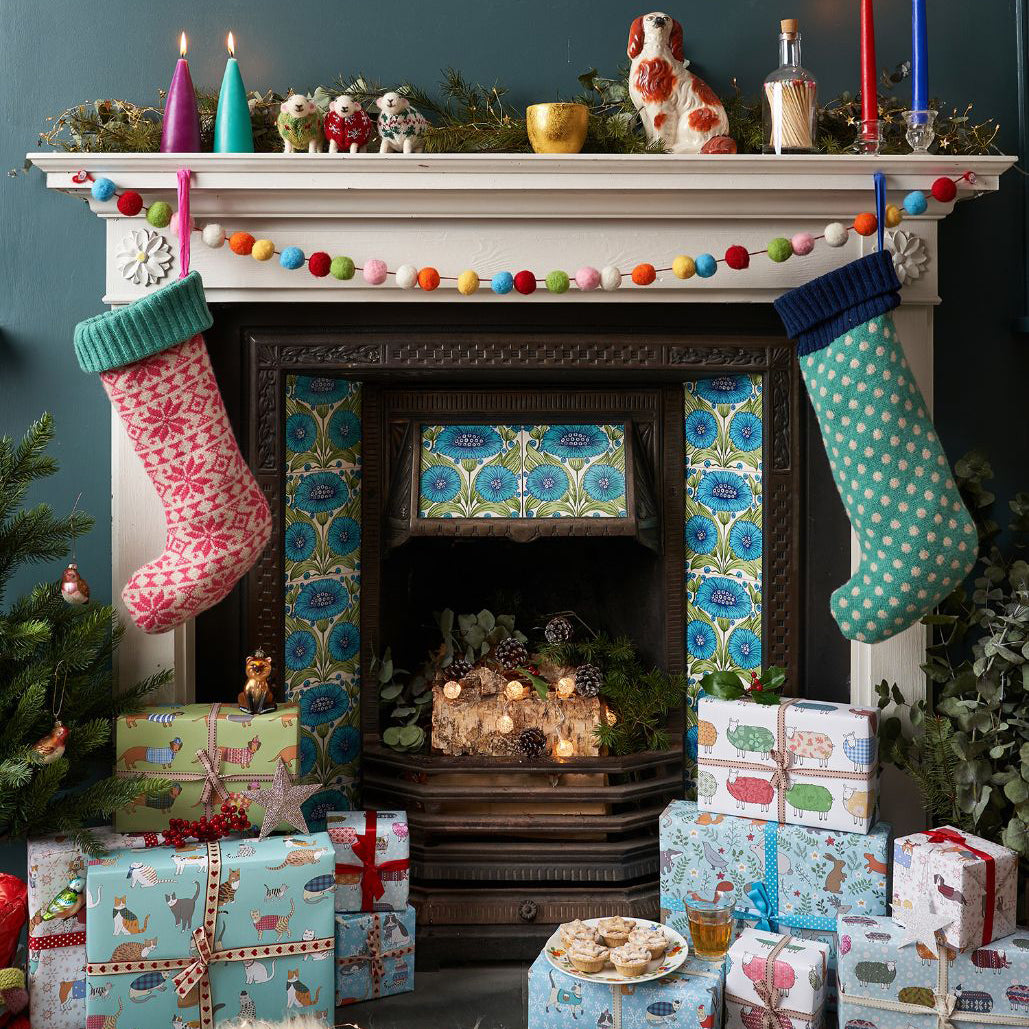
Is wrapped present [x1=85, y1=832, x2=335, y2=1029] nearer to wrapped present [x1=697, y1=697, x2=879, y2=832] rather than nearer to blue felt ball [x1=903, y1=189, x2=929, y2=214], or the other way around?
wrapped present [x1=697, y1=697, x2=879, y2=832]

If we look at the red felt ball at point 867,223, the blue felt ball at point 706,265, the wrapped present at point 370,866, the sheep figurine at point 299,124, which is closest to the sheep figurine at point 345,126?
the sheep figurine at point 299,124

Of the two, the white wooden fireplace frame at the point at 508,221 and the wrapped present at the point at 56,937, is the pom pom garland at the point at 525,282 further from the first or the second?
the wrapped present at the point at 56,937

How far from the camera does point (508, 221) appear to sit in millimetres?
2367

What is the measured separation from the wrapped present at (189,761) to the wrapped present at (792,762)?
Result: 3.00 ft

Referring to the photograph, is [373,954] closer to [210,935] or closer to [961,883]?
[210,935]

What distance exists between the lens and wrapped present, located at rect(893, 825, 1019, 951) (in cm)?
197

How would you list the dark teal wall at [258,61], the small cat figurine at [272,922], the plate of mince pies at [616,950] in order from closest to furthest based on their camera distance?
the plate of mince pies at [616,950] → the small cat figurine at [272,922] → the dark teal wall at [258,61]

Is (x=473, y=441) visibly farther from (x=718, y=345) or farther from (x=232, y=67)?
(x=232, y=67)

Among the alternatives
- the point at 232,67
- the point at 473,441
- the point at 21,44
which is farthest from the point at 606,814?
the point at 21,44

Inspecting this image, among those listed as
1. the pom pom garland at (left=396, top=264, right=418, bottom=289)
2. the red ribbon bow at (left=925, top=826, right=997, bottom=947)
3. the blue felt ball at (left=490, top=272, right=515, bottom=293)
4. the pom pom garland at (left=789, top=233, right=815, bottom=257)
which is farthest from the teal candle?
the red ribbon bow at (left=925, top=826, right=997, bottom=947)

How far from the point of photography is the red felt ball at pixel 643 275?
2.31 metres

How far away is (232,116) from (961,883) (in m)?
2.04

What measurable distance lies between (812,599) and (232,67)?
168 cm

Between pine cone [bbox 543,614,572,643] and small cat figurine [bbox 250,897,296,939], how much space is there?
3.18 ft
